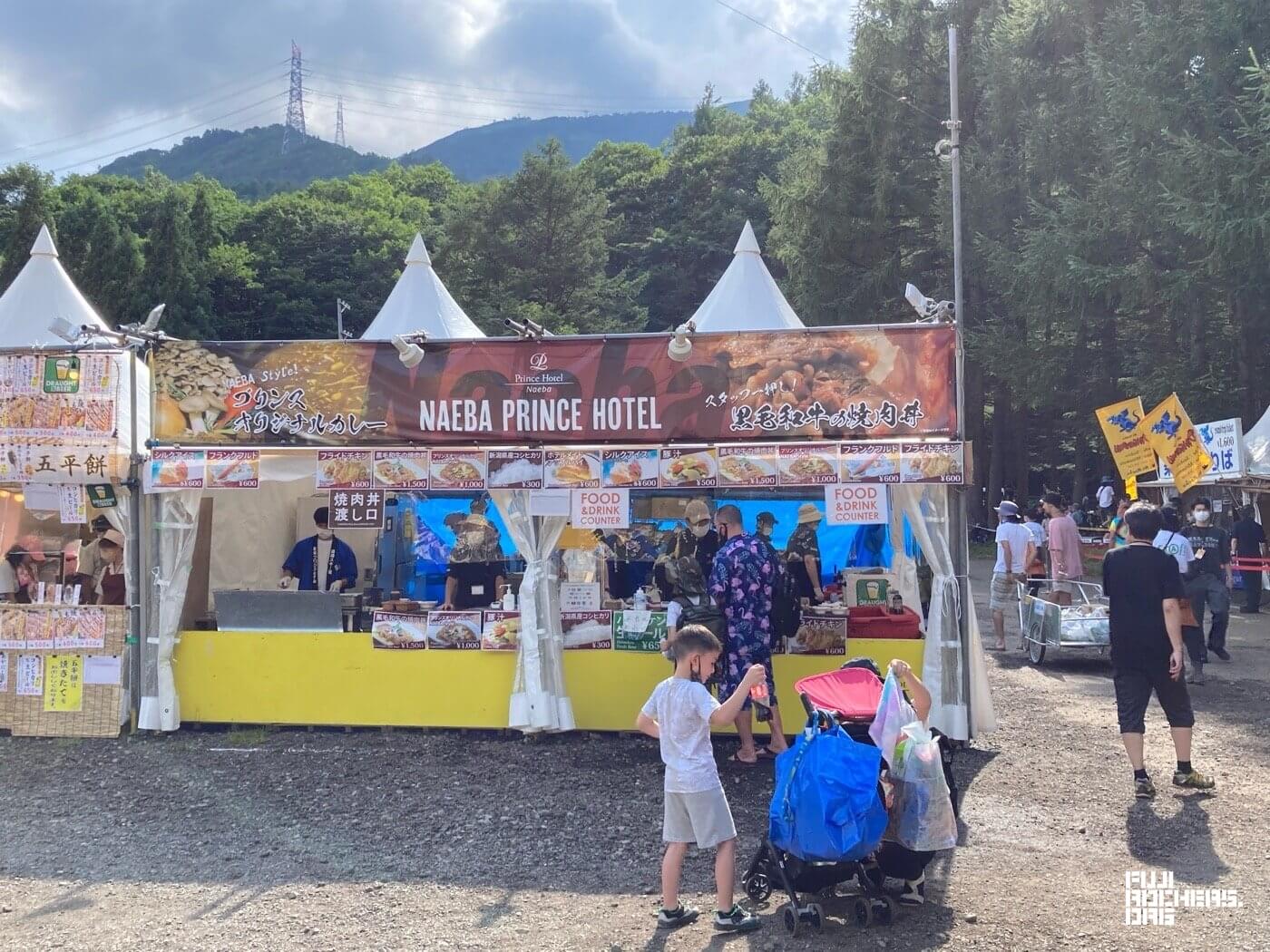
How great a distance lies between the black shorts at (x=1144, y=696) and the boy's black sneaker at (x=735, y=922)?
3229mm

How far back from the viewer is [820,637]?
8.45m

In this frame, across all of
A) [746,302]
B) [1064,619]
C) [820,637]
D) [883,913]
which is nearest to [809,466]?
[820,637]

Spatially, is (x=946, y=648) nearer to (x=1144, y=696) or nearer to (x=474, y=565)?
(x=1144, y=696)

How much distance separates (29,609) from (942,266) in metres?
26.9

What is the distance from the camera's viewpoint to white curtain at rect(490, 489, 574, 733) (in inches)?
332

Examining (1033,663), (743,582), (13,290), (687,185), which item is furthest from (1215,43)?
(687,185)

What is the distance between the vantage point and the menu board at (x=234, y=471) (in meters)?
8.71

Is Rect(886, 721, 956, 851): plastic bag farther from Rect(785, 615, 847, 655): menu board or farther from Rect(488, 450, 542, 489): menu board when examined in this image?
Rect(488, 450, 542, 489): menu board

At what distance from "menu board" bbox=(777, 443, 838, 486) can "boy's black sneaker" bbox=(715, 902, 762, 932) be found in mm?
3840

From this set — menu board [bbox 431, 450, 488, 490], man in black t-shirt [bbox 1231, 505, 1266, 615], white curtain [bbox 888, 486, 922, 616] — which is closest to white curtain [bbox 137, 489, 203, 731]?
menu board [bbox 431, 450, 488, 490]

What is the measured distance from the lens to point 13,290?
15.5m

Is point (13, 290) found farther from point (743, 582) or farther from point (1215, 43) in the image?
point (1215, 43)

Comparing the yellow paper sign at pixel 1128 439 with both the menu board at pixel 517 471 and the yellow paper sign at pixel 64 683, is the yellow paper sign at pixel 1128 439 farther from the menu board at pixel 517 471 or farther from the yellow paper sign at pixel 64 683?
the yellow paper sign at pixel 64 683

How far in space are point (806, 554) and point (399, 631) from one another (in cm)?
486
